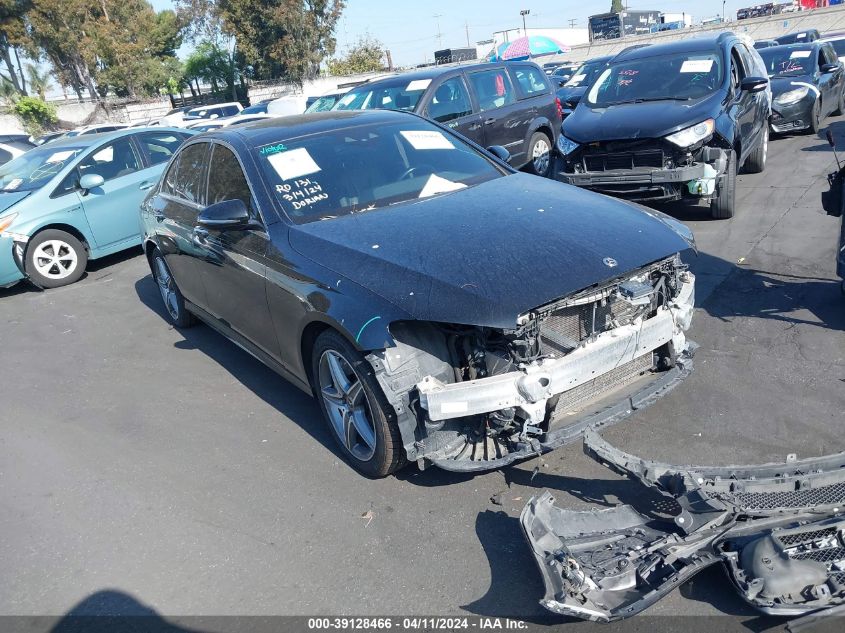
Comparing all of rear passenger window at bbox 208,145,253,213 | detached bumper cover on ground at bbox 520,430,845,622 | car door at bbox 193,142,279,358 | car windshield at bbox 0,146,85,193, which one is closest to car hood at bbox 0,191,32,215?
car windshield at bbox 0,146,85,193

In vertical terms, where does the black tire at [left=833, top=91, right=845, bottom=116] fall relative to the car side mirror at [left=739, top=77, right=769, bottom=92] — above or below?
below

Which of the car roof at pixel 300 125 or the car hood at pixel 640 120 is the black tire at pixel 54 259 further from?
the car hood at pixel 640 120

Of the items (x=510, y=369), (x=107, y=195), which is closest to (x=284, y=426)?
(x=510, y=369)

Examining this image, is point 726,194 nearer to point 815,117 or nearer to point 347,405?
point 347,405

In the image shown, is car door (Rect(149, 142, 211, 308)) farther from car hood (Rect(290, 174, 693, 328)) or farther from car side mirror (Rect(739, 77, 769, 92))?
car side mirror (Rect(739, 77, 769, 92))

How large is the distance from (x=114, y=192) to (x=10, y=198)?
120 cm

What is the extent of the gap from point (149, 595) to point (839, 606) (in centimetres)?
277

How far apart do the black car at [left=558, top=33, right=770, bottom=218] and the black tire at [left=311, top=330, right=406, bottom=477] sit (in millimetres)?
4698

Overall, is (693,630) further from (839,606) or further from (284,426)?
(284,426)

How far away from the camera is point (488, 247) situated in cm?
332

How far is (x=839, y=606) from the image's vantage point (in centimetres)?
230

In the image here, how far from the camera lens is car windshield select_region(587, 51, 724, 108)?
7.79 m

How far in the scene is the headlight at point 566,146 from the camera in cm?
742

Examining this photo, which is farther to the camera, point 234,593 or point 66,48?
point 66,48
